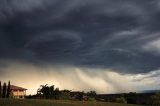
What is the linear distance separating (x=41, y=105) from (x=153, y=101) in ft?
116

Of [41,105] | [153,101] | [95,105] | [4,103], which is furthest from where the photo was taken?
[153,101]

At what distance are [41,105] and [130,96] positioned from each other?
43.7 meters

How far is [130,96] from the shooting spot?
89.0 meters

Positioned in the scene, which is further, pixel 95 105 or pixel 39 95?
pixel 39 95

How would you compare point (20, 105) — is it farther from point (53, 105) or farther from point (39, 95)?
point (39, 95)

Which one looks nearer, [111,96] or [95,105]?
[95,105]

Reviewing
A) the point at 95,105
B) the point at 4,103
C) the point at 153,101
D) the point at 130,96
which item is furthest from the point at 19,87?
the point at 4,103

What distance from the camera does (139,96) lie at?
88.8 meters

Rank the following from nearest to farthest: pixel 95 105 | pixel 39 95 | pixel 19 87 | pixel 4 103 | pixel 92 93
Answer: pixel 4 103, pixel 95 105, pixel 39 95, pixel 92 93, pixel 19 87

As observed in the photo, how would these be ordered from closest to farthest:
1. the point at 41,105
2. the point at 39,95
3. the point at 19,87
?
the point at 41,105 → the point at 39,95 → the point at 19,87

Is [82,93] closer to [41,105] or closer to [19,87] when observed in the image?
[41,105]

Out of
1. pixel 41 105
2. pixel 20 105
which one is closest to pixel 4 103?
pixel 20 105

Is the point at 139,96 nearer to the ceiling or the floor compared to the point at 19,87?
nearer to the floor

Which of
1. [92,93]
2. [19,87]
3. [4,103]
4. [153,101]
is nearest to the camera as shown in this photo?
[4,103]
